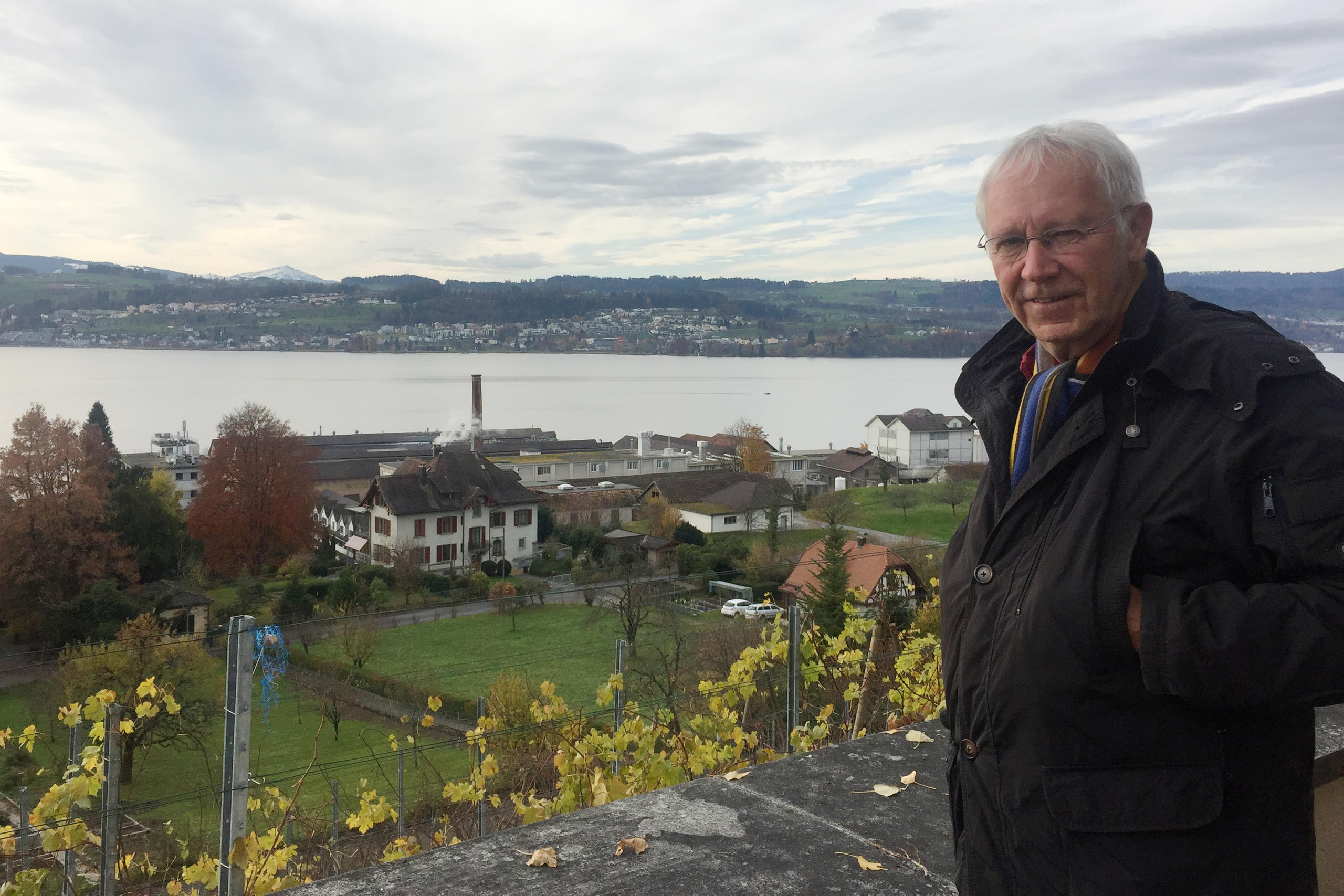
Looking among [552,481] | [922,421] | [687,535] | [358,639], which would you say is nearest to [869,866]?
[358,639]

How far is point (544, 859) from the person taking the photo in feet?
5.50

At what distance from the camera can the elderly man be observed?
1.03 metres

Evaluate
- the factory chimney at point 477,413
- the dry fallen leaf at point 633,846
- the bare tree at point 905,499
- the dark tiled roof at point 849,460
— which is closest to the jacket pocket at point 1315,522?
the dry fallen leaf at point 633,846

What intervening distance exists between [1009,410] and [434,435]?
69813mm

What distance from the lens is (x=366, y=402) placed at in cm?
10425

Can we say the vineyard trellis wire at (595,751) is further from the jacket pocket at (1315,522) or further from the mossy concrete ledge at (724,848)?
the jacket pocket at (1315,522)

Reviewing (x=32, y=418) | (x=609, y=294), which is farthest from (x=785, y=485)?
(x=609, y=294)

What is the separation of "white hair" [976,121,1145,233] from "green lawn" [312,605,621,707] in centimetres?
937

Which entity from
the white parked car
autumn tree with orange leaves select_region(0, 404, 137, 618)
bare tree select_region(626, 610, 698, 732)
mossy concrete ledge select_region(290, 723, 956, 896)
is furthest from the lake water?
mossy concrete ledge select_region(290, 723, 956, 896)

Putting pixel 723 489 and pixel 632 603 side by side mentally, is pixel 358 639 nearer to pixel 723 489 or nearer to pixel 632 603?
pixel 632 603

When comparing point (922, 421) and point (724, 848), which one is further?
point (922, 421)

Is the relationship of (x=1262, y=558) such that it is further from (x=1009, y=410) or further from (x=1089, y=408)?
(x=1009, y=410)

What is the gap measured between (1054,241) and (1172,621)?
53cm

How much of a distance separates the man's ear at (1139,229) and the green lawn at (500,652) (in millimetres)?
9358
